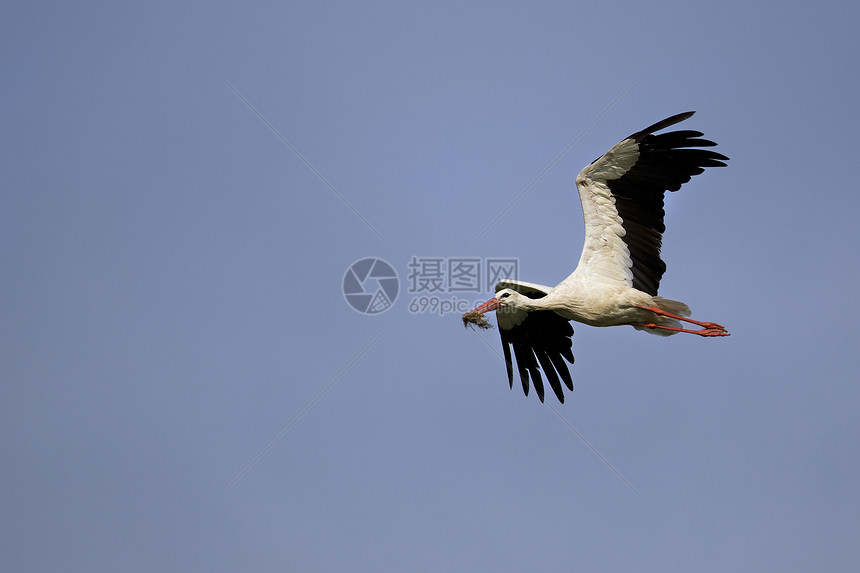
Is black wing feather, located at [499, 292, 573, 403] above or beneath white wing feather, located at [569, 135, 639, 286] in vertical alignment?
beneath

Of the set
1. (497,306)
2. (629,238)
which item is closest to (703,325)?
(629,238)

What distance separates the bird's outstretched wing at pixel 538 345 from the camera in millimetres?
13195

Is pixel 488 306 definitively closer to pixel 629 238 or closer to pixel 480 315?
pixel 480 315

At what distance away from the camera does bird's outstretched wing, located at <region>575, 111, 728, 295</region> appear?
11188 mm

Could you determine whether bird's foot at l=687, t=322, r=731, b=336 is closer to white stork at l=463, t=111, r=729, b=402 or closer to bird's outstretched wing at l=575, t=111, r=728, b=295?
white stork at l=463, t=111, r=729, b=402

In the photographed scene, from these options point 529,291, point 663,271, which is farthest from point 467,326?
point 663,271

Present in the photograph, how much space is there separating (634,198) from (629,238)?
1.76 ft

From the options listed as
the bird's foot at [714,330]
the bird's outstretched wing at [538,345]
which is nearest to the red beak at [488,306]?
the bird's outstretched wing at [538,345]

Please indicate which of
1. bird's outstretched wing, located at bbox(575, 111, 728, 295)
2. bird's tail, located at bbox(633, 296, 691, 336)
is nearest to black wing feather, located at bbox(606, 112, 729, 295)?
bird's outstretched wing, located at bbox(575, 111, 728, 295)

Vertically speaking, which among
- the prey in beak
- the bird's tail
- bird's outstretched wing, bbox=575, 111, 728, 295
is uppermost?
bird's outstretched wing, bbox=575, 111, 728, 295

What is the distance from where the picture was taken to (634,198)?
11477 mm

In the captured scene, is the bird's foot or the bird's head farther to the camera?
the bird's head

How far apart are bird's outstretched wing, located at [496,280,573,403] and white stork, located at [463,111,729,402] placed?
137cm

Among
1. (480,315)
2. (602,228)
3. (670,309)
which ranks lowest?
(480,315)
